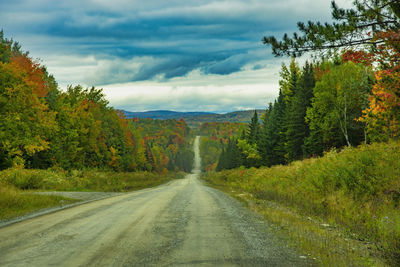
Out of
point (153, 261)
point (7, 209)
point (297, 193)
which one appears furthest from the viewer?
point (297, 193)

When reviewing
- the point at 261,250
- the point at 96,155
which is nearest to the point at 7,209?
the point at 261,250

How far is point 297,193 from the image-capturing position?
1533 centimetres

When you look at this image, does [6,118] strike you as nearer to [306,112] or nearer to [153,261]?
[153,261]

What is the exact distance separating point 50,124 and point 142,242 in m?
26.7

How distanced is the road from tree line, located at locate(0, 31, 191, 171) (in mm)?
19310

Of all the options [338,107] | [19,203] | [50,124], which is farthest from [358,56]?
[338,107]

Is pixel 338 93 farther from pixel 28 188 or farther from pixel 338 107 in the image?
pixel 28 188

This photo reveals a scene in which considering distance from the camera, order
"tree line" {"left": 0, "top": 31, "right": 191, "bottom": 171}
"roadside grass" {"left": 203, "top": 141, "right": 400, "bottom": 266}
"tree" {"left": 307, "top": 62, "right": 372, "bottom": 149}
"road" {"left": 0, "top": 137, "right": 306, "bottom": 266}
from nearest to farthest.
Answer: "road" {"left": 0, "top": 137, "right": 306, "bottom": 266}, "roadside grass" {"left": 203, "top": 141, "right": 400, "bottom": 266}, "tree line" {"left": 0, "top": 31, "right": 191, "bottom": 171}, "tree" {"left": 307, "top": 62, "right": 372, "bottom": 149}

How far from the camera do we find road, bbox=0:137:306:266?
4.88m

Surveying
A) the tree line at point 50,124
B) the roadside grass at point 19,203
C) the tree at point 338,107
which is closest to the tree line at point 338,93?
the tree at point 338,107

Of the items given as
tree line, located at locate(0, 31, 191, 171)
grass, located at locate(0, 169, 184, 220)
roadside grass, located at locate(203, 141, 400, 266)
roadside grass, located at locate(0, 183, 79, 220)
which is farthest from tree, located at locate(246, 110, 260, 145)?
roadside grass, located at locate(0, 183, 79, 220)

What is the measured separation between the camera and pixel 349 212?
10.0m

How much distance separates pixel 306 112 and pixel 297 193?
99.9ft

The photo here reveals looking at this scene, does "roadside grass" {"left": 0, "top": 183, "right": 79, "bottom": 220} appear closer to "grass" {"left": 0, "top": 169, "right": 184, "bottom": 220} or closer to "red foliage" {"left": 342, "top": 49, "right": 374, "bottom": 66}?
"grass" {"left": 0, "top": 169, "right": 184, "bottom": 220}
